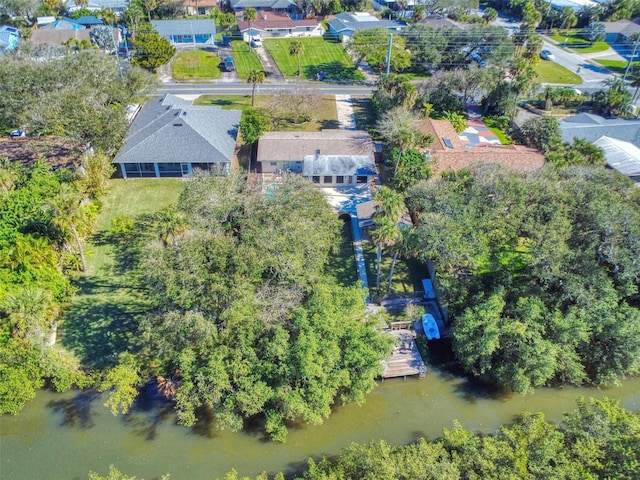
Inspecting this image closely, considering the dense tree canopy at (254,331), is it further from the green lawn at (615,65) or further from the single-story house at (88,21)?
the single-story house at (88,21)

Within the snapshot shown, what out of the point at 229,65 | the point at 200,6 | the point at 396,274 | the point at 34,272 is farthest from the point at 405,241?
the point at 200,6

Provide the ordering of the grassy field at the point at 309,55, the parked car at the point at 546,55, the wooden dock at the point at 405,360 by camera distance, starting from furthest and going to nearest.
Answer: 1. the parked car at the point at 546,55
2. the grassy field at the point at 309,55
3. the wooden dock at the point at 405,360

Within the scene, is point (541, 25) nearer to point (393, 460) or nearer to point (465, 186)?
point (465, 186)

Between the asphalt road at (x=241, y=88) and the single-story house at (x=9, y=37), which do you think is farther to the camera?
the single-story house at (x=9, y=37)

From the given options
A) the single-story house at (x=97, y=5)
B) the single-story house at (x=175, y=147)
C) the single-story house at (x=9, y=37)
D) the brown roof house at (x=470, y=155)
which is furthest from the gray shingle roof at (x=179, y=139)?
the single-story house at (x=97, y=5)

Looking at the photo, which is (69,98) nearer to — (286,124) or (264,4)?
(286,124)

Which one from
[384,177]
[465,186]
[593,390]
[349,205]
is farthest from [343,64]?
[593,390]

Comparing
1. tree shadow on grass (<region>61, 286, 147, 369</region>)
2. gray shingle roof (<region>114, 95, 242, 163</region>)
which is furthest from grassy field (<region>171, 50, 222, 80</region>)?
tree shadow on grass (<region>61, 286, 147, 369</region>)
